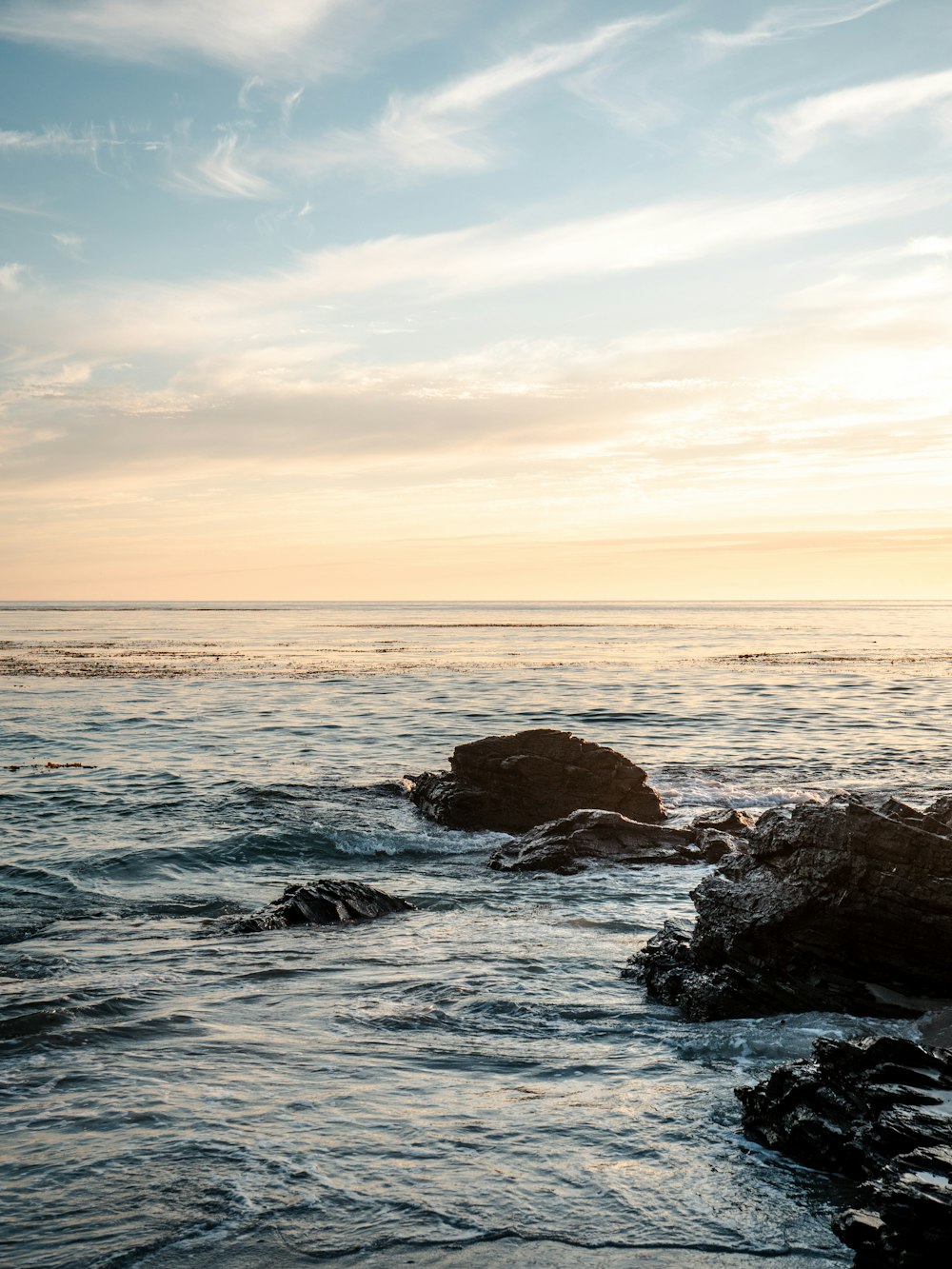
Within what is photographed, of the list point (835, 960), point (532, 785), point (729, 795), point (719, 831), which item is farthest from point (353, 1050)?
point (729, 795)

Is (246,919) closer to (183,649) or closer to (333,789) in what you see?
(333,789)

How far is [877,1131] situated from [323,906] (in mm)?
8355

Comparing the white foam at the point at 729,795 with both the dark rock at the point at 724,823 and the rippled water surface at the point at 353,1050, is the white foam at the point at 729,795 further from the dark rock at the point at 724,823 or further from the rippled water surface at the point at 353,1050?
the dark rock at the point at 724,823

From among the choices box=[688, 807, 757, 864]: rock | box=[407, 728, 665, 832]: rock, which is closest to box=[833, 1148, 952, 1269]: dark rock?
box=[688, 807, 757, 864]: rock

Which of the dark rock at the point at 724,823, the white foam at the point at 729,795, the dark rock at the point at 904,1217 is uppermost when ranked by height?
the dark rock at the point at 904,1217

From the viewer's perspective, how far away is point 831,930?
33.5 ft

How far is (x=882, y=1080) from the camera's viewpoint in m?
7.00

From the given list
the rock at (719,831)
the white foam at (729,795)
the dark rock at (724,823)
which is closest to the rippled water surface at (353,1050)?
the white foam at (729,795)

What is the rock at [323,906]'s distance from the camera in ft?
43.5

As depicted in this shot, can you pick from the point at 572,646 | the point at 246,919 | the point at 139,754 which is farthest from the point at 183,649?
the point at 246,919

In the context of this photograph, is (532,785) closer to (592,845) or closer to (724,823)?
(592,845)

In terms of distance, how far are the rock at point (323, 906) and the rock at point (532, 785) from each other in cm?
600

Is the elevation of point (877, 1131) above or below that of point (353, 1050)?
above

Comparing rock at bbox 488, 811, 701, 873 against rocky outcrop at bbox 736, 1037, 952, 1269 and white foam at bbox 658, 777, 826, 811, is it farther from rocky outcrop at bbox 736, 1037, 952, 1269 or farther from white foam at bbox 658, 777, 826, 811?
rocky outcrop at bbox 736, 1037, 952, 1269
